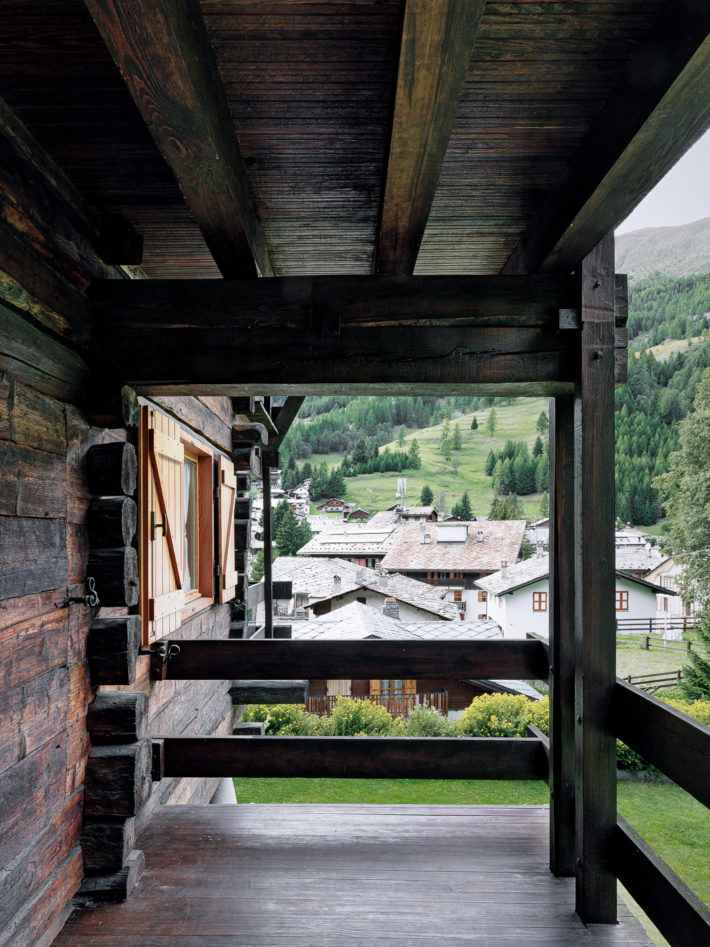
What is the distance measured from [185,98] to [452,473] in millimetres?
77145

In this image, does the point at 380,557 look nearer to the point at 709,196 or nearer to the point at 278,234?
the point at 278,234

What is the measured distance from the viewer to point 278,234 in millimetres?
2457

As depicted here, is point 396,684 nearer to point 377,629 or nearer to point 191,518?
point 377,629

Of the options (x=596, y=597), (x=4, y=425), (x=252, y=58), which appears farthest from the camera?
(x=596, y=597)

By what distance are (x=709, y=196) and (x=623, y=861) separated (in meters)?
172

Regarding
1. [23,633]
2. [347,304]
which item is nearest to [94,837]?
[23,633]

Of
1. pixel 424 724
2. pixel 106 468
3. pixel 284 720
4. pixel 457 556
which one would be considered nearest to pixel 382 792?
pixel 424 724

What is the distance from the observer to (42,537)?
2.03 metres

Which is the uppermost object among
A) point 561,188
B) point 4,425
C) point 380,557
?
point 561,188

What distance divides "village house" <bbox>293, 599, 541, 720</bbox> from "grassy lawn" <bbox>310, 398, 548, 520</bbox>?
42.5m

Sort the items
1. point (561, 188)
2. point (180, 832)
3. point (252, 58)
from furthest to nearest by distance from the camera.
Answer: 1. point (180, 832)
2. point (561, 188)
3. point (252, 58)

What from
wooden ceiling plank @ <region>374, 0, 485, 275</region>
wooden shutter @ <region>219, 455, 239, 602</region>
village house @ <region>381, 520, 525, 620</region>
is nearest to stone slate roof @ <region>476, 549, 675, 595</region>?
village house @ <region>381, 520, 525, 620</region>

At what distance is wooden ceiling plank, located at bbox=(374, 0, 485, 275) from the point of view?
117 cm

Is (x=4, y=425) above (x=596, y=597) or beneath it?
above
